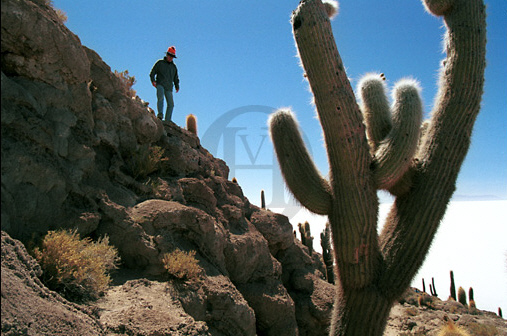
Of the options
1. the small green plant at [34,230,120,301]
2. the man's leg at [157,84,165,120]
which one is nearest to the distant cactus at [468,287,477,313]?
the man's leg at [157,84,165,120]

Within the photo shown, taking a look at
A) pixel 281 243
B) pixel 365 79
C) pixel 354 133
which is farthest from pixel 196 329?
pixel 281 243

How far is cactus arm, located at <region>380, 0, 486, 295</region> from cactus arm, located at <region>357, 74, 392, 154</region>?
810 millimetres

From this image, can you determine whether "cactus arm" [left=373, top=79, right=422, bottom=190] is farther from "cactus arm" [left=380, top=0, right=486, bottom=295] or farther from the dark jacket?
the dark jacket

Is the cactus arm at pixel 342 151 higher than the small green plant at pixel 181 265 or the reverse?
higher

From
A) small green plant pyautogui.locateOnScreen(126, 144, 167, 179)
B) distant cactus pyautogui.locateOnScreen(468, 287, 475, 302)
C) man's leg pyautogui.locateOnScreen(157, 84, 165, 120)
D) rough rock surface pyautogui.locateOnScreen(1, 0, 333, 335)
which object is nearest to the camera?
rough rock surface pyautogui.locateOnScreen(1, 0, 333, 335)

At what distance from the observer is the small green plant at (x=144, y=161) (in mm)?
6887

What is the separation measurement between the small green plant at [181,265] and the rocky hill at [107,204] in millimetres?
130

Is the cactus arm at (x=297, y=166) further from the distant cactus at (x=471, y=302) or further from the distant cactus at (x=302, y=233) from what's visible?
the distant cactus at (x=471, y=302)

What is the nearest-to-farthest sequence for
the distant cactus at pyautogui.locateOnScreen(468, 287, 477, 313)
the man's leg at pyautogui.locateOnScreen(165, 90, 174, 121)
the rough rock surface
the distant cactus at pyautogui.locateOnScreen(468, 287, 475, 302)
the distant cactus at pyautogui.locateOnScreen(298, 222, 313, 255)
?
the rough rock surface < the man's leg at pyautogui.locateOnScreen(165, 90, 174, 121) < the distant cactus at pyautogui.locateOnScreen(298, 222, 313, 255) < the distant cactus at pyautogui.locateOnScreen(468, 287, 477, 313) < the distant cactus at pyautogui.locateOnScreen(468, 287, 475, 302)

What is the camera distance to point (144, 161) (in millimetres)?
7051

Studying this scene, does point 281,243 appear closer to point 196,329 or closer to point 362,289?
point 362,289

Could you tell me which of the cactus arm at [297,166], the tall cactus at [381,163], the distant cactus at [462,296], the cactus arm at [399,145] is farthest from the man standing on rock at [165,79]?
the distant cactus at [462,296]

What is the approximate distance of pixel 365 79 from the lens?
6898mm

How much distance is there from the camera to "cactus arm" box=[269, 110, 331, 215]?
6.27 metres
